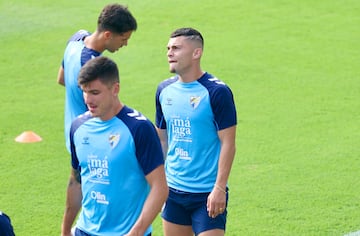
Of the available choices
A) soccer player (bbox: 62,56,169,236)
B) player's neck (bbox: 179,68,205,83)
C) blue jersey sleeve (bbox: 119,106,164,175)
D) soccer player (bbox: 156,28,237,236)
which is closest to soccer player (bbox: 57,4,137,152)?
soccer player (bbox: 156,28,237,236)

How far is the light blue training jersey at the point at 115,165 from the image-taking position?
568cm

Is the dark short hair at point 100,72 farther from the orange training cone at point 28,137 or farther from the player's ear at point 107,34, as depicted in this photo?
the orange training cone at point 28,137

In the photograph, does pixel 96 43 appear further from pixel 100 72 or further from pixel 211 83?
pixel 100 72

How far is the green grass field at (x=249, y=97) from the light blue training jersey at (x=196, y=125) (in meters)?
1.73

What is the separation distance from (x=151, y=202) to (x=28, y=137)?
19.3ft

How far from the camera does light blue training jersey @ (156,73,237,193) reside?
6840mm

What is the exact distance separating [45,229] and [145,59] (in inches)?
256

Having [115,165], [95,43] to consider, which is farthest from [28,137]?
[115,165]

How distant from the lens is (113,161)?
5754 millimetres

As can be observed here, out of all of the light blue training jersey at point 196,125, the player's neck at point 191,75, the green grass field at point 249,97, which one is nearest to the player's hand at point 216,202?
the light blue training jersey at point 196,125

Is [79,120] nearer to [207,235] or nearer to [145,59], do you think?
[207,235]

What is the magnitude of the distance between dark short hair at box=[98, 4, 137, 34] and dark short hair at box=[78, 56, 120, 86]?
1646mm

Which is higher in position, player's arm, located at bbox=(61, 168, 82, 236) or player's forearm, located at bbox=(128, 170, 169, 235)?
player's forearm, located at bbox=(128, 170, 169, 235)

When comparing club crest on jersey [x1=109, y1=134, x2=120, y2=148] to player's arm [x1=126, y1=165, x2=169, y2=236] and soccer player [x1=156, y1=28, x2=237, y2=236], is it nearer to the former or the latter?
player's arm [x1=126, y1=165, x2=169, y2=236]
